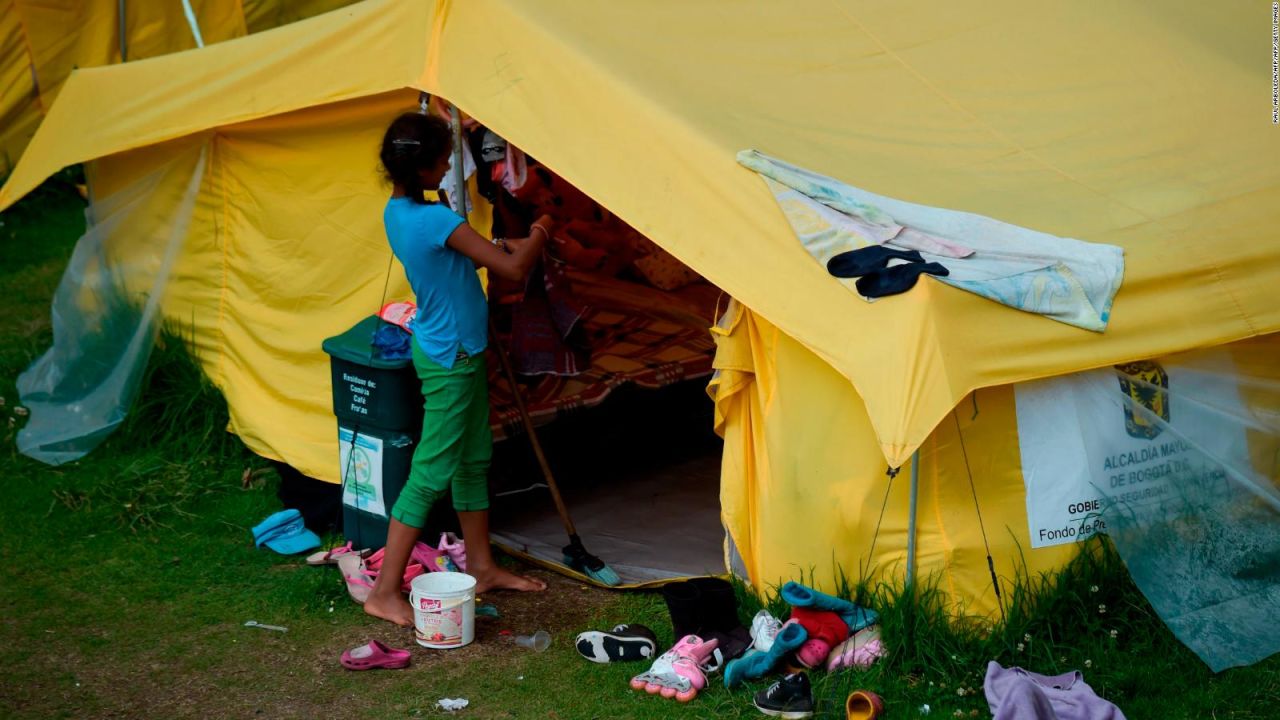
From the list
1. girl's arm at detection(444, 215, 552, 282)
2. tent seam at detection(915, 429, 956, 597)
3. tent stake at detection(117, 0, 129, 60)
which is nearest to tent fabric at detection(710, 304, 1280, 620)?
tent seam at detection(915, 429, 956, 597)

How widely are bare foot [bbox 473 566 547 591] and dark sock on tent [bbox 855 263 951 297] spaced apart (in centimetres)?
172

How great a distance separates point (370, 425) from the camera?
4.79 meters

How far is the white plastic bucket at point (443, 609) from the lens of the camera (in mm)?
4203

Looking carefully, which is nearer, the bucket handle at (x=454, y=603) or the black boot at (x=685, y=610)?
the black boot at (x=685, y=610)

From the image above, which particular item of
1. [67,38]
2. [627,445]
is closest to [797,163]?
[627,445]

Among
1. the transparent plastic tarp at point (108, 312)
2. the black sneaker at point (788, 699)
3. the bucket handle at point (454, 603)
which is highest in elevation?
the transparent plastic tarp at point (108, 312)

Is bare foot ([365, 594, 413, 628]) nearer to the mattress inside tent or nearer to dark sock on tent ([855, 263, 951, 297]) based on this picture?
the mattress inside tent

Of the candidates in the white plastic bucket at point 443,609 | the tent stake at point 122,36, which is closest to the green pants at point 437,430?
the white plastic bucket at point 443,609

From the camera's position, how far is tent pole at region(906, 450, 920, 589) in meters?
3.76

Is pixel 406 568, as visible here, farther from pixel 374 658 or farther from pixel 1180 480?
pixel 1180 480

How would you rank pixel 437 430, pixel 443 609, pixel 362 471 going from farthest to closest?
pixel 362 471, pixel 437 430, pixel 443 609

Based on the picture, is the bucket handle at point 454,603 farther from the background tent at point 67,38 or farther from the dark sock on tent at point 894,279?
the background tent at point 67,38

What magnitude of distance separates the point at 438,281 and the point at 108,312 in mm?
2470

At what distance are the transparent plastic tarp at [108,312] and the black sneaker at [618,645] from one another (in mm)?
2706
